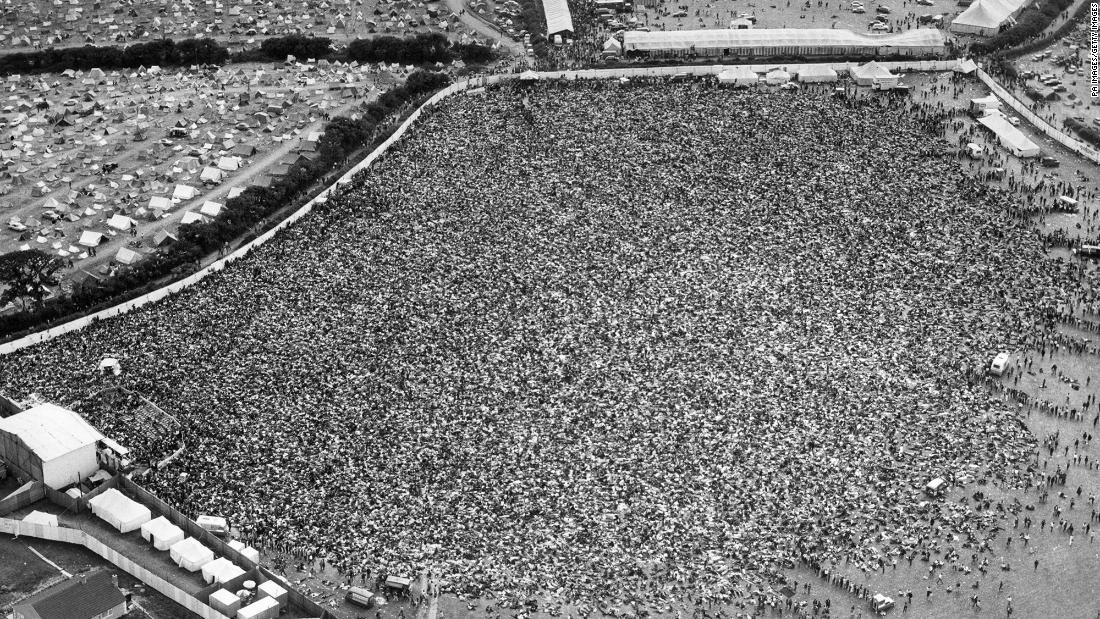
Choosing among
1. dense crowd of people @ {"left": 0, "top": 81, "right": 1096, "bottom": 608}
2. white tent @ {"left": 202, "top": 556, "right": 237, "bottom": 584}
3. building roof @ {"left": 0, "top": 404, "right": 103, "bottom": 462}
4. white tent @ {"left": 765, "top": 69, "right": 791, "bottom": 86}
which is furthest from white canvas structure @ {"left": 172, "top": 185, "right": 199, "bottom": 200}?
white tent @ {"left": 202, "top": 556, "right": 237, "bottom": 584}

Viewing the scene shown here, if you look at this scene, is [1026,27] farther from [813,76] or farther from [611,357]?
[611,357]

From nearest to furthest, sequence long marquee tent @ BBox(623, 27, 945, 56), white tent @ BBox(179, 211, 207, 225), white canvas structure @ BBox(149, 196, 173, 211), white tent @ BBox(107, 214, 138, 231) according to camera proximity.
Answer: white tent @ BBox(107, 214, 138, 231), white tent @ BBox(179, 211, 207, 225), white canvas structure @ BBox(149, 196, 173, 211), long marquee tent @ BBox(623, 27, 945, 56)

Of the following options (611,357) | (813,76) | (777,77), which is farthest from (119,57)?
(611,357)

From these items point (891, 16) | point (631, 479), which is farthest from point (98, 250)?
point (891, 16)

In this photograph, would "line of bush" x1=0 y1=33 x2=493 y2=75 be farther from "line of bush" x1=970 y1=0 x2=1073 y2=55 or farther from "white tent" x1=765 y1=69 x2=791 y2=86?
"line of bush" x1=970 y1=0 x2=1073 y2=55

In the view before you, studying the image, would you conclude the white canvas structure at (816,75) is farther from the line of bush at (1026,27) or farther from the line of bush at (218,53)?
the line of bush at (218,53)

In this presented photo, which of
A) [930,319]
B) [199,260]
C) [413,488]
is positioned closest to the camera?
[413,488]

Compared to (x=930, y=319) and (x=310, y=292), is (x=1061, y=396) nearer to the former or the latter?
(x=930, y=319)

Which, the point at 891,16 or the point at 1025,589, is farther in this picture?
the point at 891,16
